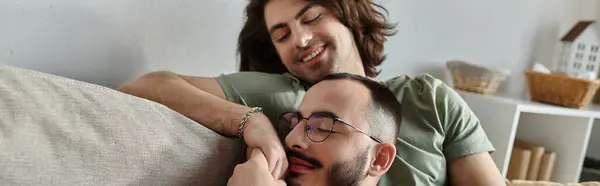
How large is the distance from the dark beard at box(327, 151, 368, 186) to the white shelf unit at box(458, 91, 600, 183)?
1021 mm

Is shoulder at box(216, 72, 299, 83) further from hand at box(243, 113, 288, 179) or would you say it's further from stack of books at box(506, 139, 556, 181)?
stack of books at box(506, 139, 556, 181)

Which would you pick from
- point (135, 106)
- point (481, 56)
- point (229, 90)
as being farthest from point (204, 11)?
point (481, 56)

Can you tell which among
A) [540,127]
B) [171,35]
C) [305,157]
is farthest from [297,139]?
[540,127]

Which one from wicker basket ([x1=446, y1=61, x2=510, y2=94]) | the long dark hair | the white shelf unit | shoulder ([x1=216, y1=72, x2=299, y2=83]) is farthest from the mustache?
wicker basket ([x1=446, y1=61, x2=510, y2=94])

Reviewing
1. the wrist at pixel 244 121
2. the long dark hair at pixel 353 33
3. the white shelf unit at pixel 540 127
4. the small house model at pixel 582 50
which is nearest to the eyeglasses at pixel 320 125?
the wrist at pixel 244 121

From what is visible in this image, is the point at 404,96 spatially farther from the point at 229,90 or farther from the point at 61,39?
the point at 61,39

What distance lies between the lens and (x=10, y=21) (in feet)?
3.66

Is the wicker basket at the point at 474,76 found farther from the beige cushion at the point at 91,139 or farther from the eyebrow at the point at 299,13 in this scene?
the beige cushion at the point at 91,139

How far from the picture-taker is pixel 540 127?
7.22 feet

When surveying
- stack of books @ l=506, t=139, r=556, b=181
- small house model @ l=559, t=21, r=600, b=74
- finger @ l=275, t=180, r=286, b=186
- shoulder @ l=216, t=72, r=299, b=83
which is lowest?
stack of books @ l=506, t=139, r=556, b=181

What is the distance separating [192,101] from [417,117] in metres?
0.50

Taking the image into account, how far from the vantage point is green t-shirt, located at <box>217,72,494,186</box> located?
1187 millimetres

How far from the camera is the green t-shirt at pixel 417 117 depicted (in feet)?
3.89

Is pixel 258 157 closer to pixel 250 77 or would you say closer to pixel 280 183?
pixel 280 183
